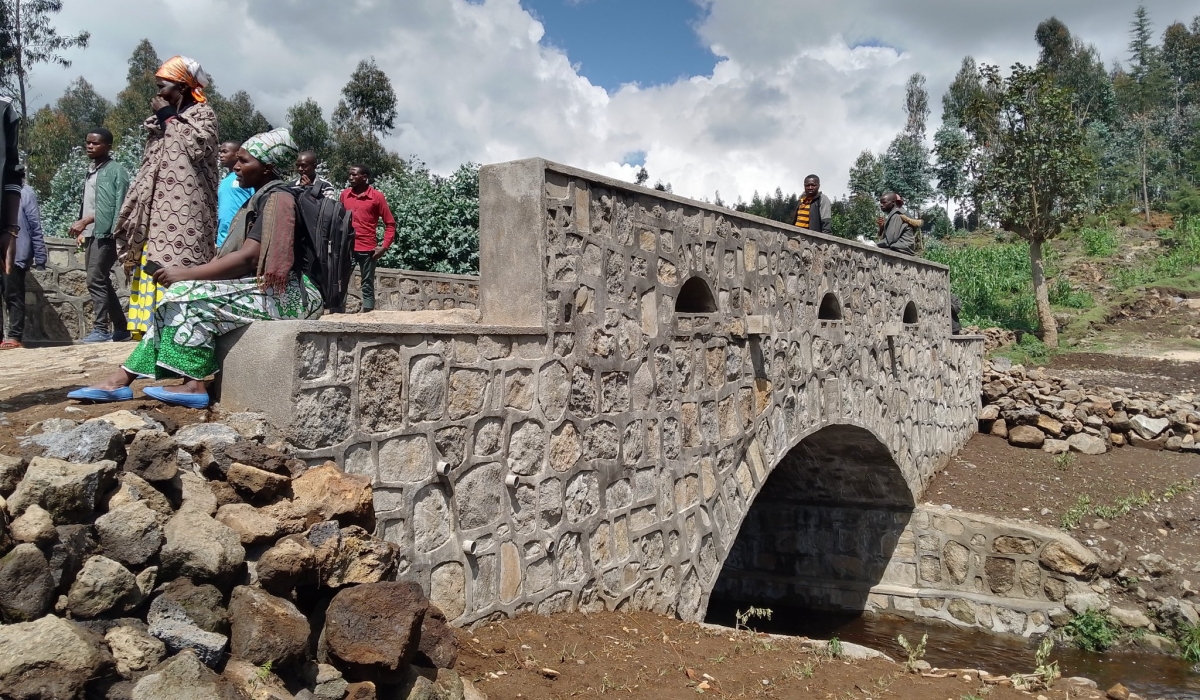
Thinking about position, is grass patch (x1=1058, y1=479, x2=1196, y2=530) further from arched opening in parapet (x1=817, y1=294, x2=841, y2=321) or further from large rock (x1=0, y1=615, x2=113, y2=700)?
large rock (x1=0, y1=615, x2=113, y2=700)

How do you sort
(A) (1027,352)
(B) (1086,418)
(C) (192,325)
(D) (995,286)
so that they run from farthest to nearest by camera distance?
1. (D) (995,286)
2. (A) (1027,352)
3. (B) (1086,418)
4. (C) (192,325)

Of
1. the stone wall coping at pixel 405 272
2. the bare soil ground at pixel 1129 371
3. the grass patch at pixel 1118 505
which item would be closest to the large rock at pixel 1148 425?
the grass patch at pixel 1118 505

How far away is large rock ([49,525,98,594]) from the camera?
233 cm

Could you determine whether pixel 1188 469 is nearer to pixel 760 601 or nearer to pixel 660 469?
pixel 760 601

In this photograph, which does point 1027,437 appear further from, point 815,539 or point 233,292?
point 233,292

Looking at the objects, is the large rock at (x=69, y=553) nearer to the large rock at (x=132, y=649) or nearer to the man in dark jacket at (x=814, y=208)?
the large rock at (x=132, y=649)

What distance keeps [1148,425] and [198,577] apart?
13.8m

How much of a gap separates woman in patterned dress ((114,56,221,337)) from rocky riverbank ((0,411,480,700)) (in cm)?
142

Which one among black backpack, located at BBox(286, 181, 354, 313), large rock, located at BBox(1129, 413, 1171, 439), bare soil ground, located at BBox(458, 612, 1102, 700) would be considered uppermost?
black backpack, located at BBox(286, 181, 354, 313)

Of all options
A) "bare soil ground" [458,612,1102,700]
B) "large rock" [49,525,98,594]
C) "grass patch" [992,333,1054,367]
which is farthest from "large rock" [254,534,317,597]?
"grass patch" [992,333,1054,367]

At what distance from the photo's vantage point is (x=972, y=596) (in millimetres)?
11086

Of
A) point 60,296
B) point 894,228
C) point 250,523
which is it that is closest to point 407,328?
point 250,523

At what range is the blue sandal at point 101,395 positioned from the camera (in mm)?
3512

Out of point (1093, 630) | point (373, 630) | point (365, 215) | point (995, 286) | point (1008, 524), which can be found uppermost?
point (995, 286)
